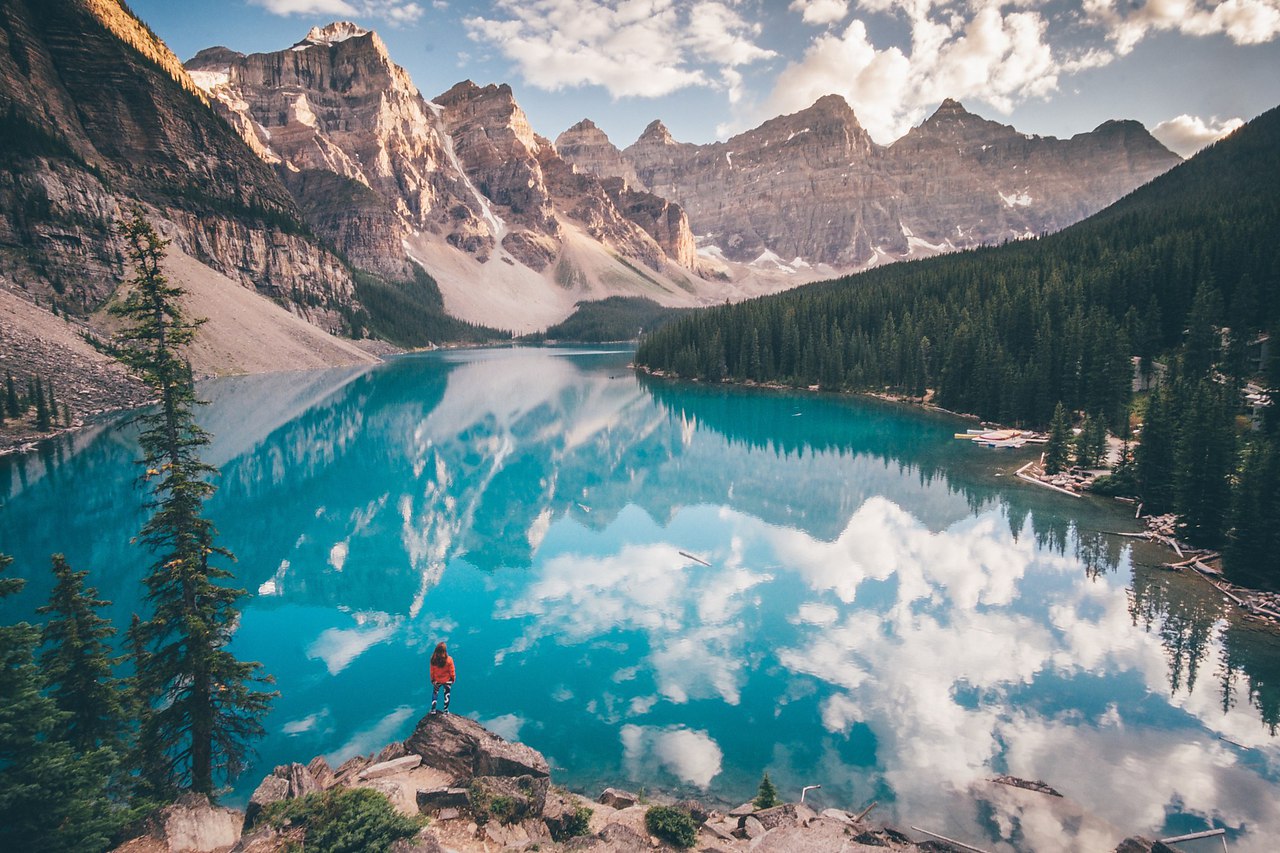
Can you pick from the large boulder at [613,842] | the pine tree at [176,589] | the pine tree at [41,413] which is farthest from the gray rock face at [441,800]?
the pine tree at [41,413]

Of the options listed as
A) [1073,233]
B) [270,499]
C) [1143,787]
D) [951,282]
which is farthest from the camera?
[1073,233]

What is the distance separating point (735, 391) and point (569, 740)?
3079 inches

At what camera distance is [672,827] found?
1009 centimetres

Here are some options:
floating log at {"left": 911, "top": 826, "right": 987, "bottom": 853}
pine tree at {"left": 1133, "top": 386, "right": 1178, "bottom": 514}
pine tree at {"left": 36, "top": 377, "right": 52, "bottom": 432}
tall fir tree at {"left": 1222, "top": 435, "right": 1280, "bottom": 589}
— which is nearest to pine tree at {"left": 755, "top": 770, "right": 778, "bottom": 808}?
floating log at {"left": 911, "top": 826, "right": 987, "bottom": 853}

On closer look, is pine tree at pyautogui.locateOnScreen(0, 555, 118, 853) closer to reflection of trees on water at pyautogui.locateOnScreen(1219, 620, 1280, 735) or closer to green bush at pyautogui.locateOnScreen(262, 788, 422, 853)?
green bush at pyautogui.locateOnScreen(262, 788, 422, 853)

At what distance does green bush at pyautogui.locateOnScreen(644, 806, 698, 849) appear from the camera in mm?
10016

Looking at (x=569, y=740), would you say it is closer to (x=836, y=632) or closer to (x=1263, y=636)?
(x=836, y=632)

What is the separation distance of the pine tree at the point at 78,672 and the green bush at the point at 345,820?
17.0ft

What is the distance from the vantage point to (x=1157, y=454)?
32.1m

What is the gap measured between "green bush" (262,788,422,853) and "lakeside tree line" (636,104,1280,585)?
2867 centimetres

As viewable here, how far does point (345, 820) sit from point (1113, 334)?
64480mm

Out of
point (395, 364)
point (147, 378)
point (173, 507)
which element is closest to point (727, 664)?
point (173, 507)

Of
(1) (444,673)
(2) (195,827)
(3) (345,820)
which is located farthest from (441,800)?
(1) (444,673)

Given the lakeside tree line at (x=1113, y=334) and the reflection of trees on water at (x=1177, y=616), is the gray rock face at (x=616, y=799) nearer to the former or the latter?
the reflection of trees on water at (x=1177, y=616)
